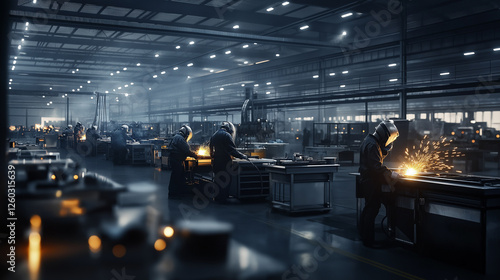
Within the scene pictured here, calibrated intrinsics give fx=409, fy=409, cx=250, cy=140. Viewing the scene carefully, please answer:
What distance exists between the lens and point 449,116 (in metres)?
30.9

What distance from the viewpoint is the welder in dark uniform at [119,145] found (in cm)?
1641

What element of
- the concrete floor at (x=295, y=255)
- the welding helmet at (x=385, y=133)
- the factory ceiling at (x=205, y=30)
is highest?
the factory ceiling at (x=205, y=30)

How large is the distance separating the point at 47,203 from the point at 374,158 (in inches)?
153

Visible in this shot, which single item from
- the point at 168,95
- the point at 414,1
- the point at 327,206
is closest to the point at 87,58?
the point at 168,95

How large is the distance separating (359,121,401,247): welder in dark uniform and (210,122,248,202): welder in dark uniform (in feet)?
10.4

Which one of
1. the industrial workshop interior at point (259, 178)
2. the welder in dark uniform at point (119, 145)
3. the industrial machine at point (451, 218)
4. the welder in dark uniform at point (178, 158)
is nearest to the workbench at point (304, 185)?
the industrial workshop interior at point (259, 178)

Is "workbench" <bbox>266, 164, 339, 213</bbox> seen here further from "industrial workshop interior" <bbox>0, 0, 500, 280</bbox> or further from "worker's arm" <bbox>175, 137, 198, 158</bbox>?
"worker's arm" <bbox>175, 137, 198, 158</bbox>

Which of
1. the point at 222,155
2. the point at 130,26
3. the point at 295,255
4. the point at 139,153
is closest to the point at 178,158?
the point at 222,155

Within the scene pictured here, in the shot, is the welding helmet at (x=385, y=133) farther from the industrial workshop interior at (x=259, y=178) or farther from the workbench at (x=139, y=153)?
the workbench at (x=139, y=153)

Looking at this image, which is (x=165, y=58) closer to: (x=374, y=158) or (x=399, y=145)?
(x=399, y=145)

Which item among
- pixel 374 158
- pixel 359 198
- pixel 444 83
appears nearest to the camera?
pixel 374 158

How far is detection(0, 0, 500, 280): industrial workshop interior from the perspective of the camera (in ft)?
9.29

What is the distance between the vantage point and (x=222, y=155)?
26.6 ft

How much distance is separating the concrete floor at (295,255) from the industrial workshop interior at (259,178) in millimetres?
21
